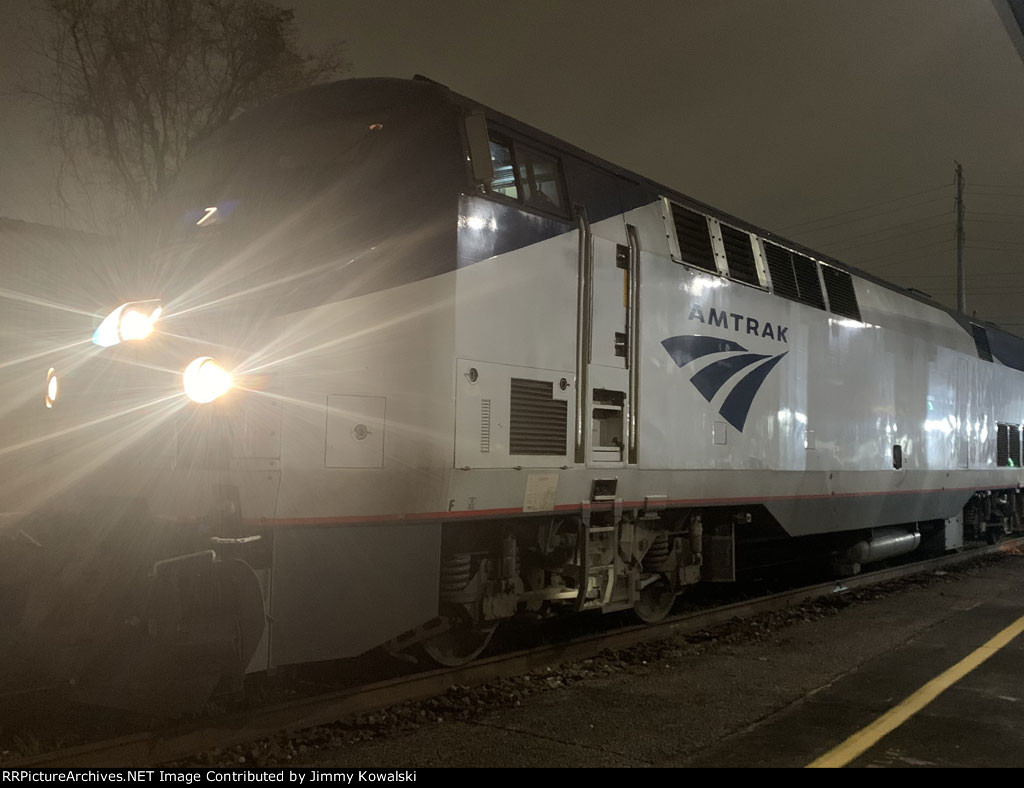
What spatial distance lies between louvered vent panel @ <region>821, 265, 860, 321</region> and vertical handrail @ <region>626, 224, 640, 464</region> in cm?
369

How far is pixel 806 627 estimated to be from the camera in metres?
8.20

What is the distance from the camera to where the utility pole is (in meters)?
29.8

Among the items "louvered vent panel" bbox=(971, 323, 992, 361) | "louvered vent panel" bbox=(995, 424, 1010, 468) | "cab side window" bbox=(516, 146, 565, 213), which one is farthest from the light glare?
"louvered vent panel" bbox=(995, 424, 1010, 468)

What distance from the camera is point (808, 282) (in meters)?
9.40

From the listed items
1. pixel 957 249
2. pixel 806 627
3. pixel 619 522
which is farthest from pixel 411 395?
→ pixel 957 249

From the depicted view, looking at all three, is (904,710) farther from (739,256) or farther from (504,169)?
(739,256)

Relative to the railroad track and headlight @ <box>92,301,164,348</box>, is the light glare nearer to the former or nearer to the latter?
headlight @ <box>92,301,164,348</box>

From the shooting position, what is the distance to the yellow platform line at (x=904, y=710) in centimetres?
457

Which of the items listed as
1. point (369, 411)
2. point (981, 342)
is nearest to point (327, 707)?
point (369, 411)

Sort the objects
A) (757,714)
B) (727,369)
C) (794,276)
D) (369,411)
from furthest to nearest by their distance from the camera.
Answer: (794,276) → (727,369) → (757,714) → (369,411)

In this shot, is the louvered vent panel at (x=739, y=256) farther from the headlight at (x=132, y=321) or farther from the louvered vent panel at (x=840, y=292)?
the headlight at (x=132, y=321)

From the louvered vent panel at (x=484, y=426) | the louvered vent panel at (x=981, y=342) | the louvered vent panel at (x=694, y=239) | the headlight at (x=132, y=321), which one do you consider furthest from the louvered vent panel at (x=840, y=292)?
the headlight at (x=132, y=321)

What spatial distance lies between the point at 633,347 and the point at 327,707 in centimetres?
329

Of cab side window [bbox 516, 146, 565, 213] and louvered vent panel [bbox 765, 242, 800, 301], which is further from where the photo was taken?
louvered vent panel [bbox 765, 242, 800, 301]
